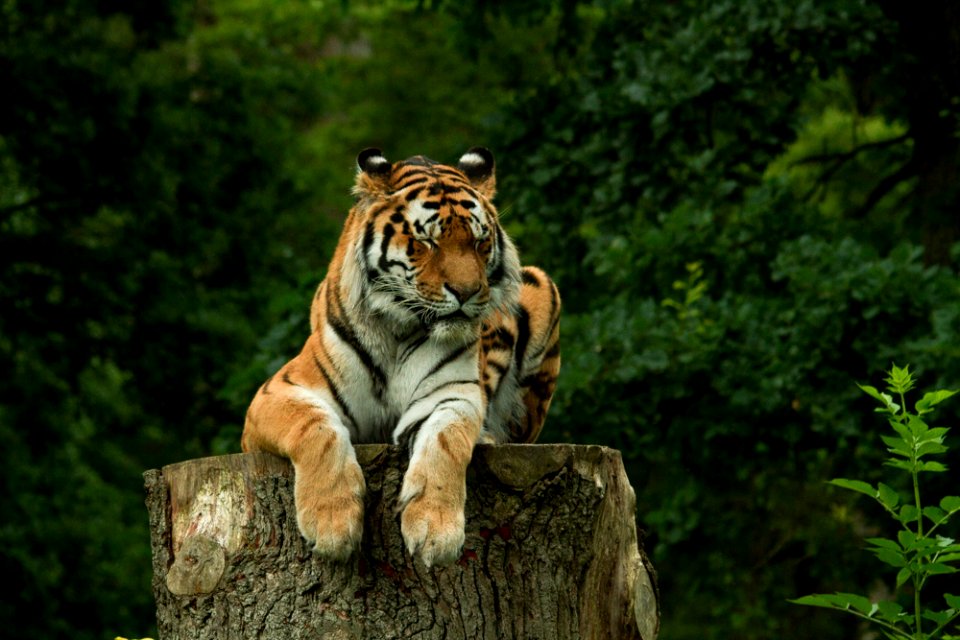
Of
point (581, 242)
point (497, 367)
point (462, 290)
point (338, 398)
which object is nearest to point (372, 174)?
point (462, 290)

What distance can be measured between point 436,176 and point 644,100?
481 centimetres

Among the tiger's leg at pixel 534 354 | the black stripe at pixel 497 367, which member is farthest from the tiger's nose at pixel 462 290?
the tiger's leg at pixel 534 354

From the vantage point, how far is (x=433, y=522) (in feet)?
14.1

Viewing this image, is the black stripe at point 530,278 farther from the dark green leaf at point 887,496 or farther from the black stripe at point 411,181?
the dark green leaf at point 887,496

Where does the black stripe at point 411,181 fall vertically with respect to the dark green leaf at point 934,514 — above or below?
Result: above

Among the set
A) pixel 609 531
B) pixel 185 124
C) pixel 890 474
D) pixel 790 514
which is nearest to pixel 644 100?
pixel 890 474

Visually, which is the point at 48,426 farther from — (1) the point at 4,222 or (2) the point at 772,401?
(2) the point at 772,401

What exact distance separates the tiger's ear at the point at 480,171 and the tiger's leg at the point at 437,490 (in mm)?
1159

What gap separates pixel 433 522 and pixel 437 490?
11cm

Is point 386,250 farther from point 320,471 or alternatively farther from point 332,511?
point 332,511

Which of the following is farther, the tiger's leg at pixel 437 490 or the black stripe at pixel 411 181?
the black stripe at pixel 411 181

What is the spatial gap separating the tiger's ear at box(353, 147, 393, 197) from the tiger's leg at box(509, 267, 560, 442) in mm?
1291

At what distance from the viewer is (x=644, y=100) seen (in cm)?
981

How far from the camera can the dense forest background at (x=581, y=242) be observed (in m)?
9.23
